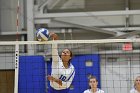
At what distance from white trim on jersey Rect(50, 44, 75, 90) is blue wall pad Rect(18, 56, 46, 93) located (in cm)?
218

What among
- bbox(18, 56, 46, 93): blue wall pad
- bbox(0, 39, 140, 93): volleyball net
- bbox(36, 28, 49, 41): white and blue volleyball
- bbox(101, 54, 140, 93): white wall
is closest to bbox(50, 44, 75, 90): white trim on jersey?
bbox(36, 28, 49, 41): white and blue volleyball

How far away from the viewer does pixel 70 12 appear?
679 cm

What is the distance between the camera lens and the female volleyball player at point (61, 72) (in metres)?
3.94

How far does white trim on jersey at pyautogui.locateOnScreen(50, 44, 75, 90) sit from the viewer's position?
3906mm

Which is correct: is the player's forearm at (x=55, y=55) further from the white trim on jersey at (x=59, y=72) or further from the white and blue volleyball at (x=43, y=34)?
the white and blue volleyball at (x=43, y=34)

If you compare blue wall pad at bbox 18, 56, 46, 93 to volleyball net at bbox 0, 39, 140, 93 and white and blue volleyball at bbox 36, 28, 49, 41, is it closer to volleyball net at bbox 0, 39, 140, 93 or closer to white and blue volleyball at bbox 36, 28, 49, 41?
volleyball net at bbox 0, 39, 140, 93

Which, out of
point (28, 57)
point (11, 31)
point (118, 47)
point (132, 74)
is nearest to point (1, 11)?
point (11, 31)

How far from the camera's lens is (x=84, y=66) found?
6305 mm

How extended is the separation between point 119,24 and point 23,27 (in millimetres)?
1958

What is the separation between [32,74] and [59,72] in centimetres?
230

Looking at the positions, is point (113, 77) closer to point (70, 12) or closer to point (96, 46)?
point (96, 46)

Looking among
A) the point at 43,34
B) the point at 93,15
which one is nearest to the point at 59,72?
the point at 43,34

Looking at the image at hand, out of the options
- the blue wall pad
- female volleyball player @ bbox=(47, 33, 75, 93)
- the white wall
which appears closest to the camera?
female volleyball player @ bbox=(47, 33, 75, 93)

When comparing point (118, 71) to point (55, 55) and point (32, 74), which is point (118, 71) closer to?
point (32, 74)
